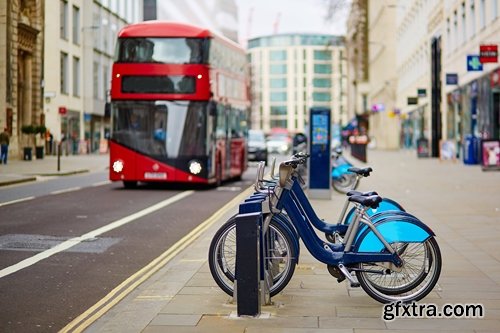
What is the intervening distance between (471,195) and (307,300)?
1293cm

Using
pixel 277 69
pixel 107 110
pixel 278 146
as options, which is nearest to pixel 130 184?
pixel 107 110

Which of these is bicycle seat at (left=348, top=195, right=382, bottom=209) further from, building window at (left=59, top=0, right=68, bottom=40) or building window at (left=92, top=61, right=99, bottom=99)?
building window at (left=92, top=61, right=99, bottom=99)

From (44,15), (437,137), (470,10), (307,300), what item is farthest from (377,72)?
(307,300)

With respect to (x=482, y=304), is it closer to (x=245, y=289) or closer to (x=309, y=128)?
(x=245, y=289)

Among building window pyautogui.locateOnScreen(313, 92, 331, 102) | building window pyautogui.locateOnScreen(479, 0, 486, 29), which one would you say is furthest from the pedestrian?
building window pyautogui.locateOnScreen(313, 92, 331, 102)

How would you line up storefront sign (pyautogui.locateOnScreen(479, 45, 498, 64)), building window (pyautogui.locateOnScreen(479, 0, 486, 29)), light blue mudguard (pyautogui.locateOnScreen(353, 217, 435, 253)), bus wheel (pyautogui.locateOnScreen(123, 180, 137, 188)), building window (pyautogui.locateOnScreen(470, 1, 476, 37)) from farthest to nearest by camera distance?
building window (pyautogui.locateOnScreen(470, 1, 476, 37))
building window (pyautogui.locateOnScreen(479, 0, 486, 29))
storefront sign (pyautogui.locateOnScreen(479, 45, 498, 64))
bus wheel (pyautogui.locateOnScreen(123, 180, 137, 188))
light blue mudguard (pyautogui.locateOnScreen(353, 217, 435, 253))

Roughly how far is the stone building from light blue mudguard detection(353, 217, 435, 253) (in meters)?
24.0

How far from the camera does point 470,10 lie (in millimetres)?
40156

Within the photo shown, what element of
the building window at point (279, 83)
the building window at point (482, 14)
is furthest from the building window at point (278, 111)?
the building window at point (482, 14)

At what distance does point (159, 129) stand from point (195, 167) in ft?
4.29

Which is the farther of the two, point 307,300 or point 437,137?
point 437,137

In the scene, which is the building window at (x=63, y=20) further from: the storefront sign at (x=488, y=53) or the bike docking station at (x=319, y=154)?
the storefront sign at (x=488, y=53)

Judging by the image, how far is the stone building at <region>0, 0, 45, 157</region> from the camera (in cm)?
3306

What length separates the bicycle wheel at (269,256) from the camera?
22.5 feet
